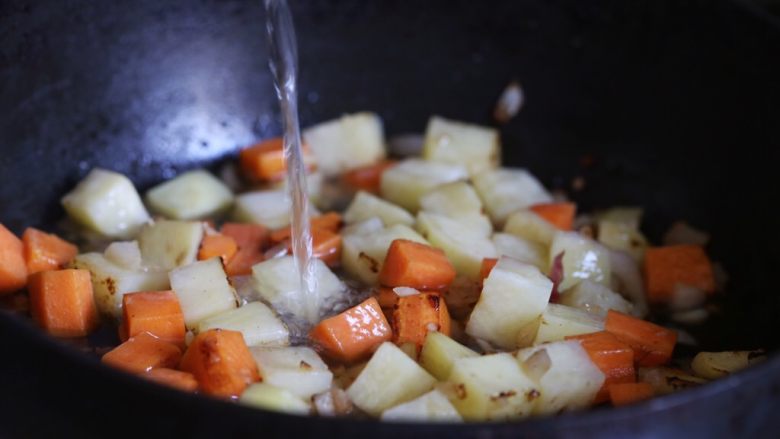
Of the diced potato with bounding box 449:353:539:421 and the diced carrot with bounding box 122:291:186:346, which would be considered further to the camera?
the diced carrot with bounding box 122:291:186:346

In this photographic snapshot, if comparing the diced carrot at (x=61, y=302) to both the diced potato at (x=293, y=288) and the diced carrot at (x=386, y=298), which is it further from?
the diced carrot at (x=386, y=298)

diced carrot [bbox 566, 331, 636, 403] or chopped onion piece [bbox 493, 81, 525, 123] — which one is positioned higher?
chopped onion piece [bbox 493, 81, 525, 123]

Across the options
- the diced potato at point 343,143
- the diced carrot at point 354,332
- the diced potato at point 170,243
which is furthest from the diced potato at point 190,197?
the diced carrot at point 354,332

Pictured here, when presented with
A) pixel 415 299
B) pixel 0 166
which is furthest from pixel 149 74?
pixel 415 299

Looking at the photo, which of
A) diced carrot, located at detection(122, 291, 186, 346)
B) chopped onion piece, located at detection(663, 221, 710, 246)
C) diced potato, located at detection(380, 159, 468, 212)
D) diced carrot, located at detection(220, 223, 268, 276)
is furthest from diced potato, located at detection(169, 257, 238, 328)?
chopped onion piece, located at detection(663, 221, 710, 246)

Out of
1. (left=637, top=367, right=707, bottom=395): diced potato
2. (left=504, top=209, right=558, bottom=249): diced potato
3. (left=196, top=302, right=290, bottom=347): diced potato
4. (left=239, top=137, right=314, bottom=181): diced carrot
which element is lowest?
(left=637, top=367, right=707, bottom=395): diced potato

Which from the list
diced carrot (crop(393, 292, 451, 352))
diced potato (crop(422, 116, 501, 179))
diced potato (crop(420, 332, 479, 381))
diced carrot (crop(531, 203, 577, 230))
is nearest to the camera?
diced potato (crop(420, 332, 479, 381))

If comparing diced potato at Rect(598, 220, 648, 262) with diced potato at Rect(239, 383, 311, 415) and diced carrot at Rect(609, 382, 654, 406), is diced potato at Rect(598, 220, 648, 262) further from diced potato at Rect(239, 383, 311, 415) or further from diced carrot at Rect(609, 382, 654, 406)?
diced potato at Rect(239, 383, 311, 415)
